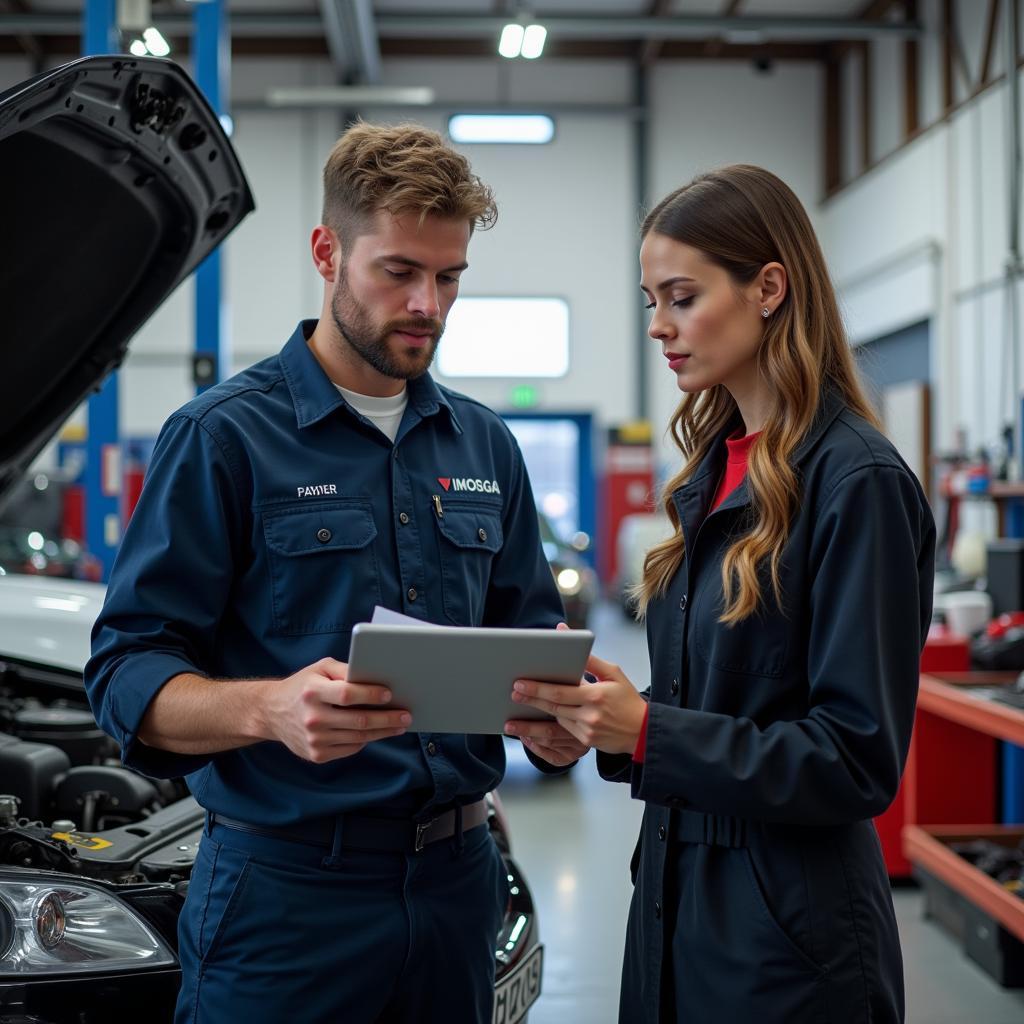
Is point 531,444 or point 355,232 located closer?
point 355,232

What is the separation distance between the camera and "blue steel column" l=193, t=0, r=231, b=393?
485 centimetres

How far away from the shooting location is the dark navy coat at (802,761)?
1256mm

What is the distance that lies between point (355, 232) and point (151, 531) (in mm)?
484

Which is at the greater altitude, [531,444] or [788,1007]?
[531,444]

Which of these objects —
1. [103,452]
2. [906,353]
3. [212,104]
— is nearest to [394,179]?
[212,104]

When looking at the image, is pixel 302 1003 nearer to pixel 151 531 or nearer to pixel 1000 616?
pixel 151 531

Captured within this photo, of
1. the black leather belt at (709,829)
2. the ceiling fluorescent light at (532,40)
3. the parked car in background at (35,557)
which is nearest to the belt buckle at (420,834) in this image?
the black leather belt at (709,829)

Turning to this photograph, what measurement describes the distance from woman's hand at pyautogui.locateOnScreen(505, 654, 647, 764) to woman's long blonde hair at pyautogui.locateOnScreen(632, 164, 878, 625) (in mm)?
159

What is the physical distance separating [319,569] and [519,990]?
917 millimetres

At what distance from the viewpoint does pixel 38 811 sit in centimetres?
225

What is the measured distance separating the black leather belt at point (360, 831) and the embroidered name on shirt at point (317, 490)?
16.2 inches

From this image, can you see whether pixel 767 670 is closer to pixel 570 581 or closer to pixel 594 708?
pixel 594 708

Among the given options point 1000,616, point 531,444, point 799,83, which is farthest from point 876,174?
point 1000,616

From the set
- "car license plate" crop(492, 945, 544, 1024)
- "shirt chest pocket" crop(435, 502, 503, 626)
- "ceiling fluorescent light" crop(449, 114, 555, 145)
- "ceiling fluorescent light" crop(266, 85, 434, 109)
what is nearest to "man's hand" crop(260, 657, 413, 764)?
"shirt chest pocket" crop(435, 502, 503, 626)
